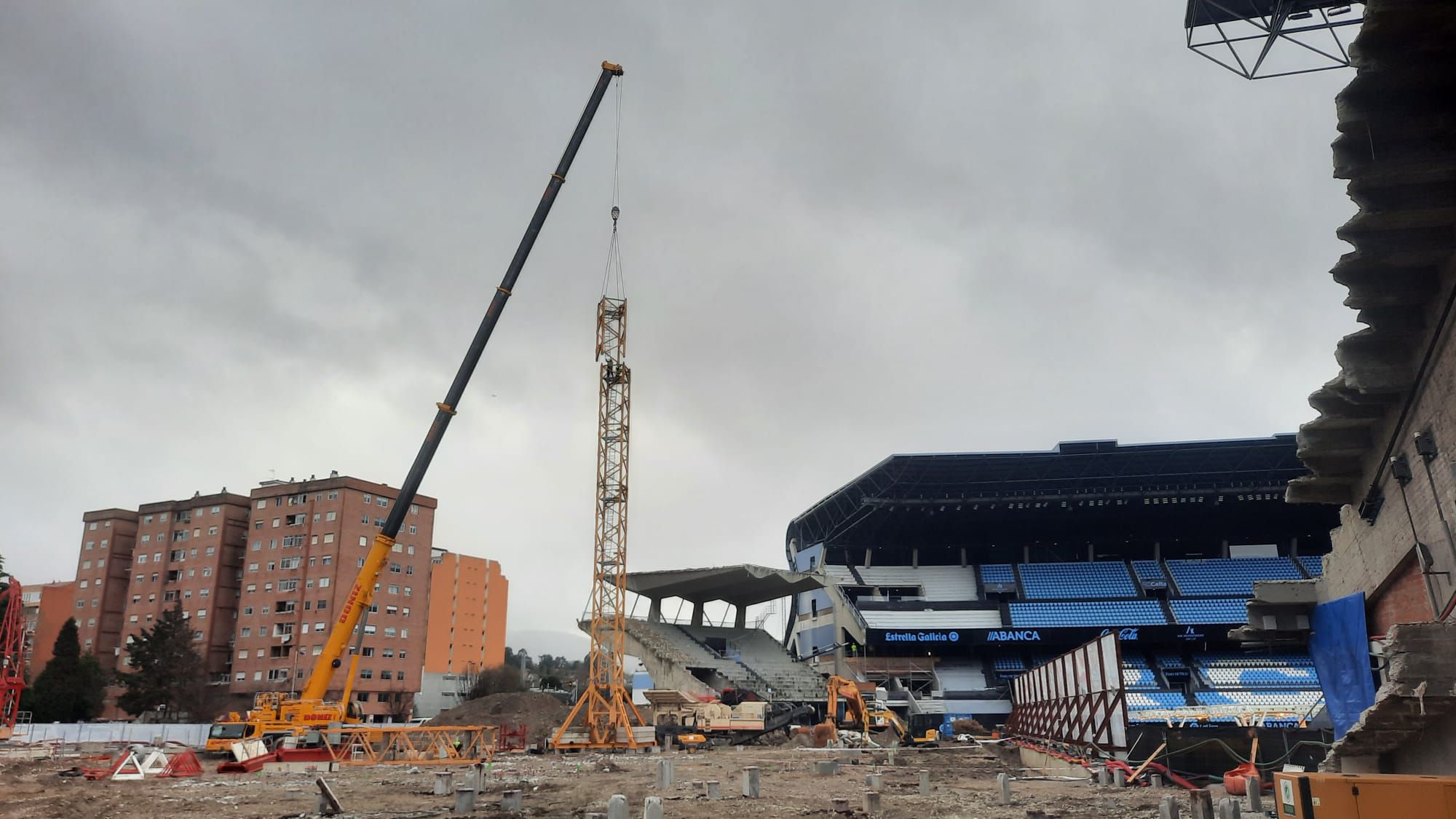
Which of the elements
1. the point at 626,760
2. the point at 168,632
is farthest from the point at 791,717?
the point at 168,632

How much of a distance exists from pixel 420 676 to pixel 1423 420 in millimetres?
76809

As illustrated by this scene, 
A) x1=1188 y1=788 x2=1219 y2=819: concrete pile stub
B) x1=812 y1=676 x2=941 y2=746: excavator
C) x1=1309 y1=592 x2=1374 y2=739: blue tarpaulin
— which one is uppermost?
x1=1309 y1=592 x2=1374 y2=739: blue tarpaulin

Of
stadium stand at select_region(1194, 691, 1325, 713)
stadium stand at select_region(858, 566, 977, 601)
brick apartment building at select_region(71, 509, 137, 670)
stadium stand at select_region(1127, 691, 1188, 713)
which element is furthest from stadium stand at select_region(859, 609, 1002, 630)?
brick apartment building at select_region(71, 509, 137, 670)

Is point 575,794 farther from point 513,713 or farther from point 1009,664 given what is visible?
point 1009,664

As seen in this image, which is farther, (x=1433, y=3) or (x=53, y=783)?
(x=53, y=783)

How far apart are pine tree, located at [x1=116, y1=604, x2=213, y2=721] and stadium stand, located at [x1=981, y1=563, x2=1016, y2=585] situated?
57.2m

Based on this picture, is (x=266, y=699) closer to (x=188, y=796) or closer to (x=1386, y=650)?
(x=188, y=796)

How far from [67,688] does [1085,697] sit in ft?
222

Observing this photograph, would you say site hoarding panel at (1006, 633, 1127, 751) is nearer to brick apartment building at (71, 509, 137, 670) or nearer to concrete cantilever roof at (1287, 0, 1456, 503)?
concrete cantilever roof at (1287, 0, 1456, 503)

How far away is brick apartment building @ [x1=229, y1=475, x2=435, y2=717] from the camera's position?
71438 mm

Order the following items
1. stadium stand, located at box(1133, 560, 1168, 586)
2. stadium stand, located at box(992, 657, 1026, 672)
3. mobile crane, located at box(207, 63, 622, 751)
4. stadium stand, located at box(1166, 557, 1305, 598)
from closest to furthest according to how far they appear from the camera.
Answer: mobile crane, located at box(207, 63, 622, 751) < stadium stand, located at box(992, 657, 1026, 672) < stadium stand, located at box(1166, 557, 1305, 598) < stadium stand, located at box(1133, 560, 1168, 586)

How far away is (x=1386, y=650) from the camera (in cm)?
904

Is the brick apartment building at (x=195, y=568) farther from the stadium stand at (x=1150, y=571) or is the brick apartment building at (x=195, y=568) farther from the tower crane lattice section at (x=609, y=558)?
the stadium stand at (x=1150, y=571)

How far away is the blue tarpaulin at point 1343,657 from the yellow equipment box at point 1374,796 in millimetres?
4303
